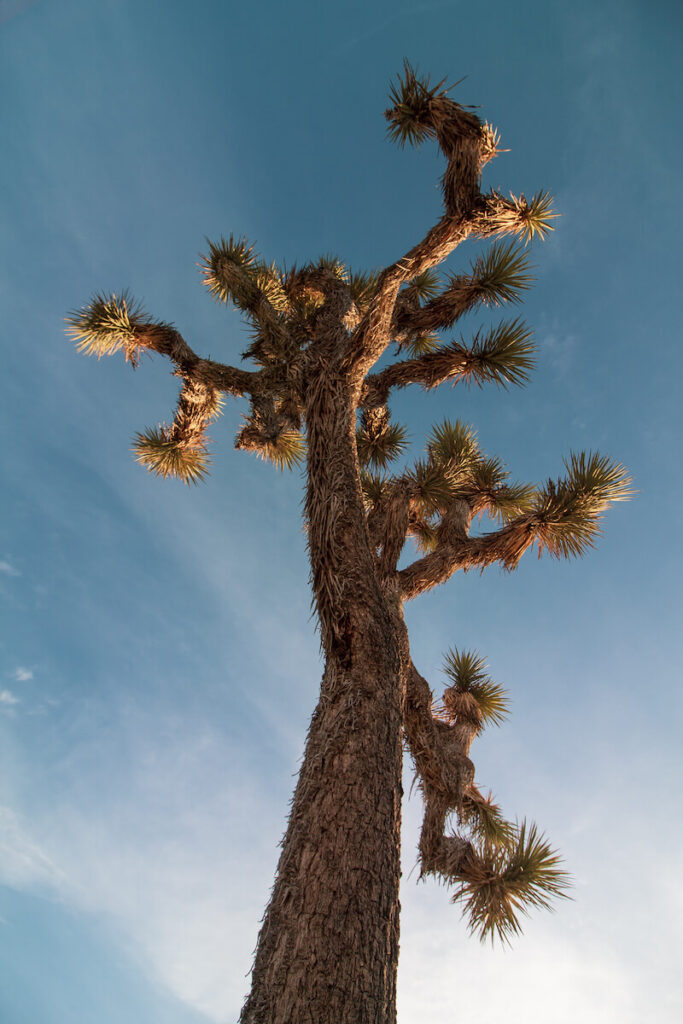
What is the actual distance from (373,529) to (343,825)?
259cm

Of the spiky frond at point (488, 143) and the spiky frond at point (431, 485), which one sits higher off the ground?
the spiky frond at point (488, 143)

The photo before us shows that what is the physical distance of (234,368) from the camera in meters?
5.23

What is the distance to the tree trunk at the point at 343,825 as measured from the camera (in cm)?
173

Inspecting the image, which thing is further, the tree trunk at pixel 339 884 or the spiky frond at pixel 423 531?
the spiky frond at pixel 423 531

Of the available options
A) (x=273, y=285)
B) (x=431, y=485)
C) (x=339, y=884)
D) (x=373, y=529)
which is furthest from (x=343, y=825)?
(x=273, y=285)

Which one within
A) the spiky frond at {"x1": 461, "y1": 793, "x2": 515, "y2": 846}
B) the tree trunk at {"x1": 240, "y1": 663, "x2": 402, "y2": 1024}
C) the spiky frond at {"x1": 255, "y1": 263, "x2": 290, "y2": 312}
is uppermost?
the spiky frond at {"x1": 255, "y1": 263, "x2": 290, "y2": 312}

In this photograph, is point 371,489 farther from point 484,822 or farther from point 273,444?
point 484,822

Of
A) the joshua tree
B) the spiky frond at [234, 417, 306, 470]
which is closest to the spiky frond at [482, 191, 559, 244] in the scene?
the joshua tree

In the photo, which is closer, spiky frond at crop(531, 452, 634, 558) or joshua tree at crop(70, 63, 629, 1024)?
joshua tree at crop(70, 63, 629, 1024)

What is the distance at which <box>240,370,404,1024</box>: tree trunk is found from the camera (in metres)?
1.73

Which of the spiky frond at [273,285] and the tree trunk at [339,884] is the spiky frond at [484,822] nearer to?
the tree trunk at [339,884]

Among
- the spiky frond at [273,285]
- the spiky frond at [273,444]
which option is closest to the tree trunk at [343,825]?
the spiky frond at [273,444]

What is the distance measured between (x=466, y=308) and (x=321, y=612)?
3.59m

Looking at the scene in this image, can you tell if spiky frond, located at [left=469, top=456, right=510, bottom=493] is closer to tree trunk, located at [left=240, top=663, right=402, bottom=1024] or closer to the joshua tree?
the joshua tree
